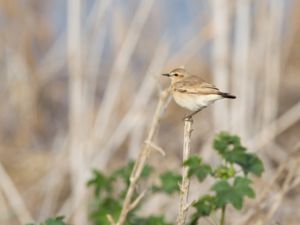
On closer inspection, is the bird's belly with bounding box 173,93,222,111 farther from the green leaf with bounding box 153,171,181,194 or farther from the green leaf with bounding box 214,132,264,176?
the green leaf with bounding box 153,171,181,194

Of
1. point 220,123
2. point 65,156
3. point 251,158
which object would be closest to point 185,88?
point 251,158

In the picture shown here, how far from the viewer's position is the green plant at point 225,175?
161cm

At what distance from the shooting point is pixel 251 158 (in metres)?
1.73

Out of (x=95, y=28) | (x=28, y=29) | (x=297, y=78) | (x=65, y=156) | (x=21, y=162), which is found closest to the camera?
(x=95, y=28)

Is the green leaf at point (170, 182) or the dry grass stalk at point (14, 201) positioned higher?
the dry grass stalk at point (14, 201)

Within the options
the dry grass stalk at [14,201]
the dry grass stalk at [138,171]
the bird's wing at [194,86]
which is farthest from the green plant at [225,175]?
the dry grass stalk at [14,201]

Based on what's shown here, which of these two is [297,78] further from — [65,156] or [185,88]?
[185,88]

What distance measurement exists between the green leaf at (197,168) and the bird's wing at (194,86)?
0.15 m

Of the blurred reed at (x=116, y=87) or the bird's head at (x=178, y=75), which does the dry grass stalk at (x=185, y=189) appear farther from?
the blurred reed at (x=116, y=87)

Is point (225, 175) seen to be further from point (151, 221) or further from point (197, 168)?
point (151, 221)

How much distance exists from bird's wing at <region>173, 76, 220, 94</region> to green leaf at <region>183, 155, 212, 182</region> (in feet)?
0.49

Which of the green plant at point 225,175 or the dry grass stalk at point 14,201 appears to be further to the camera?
the dry grass stalk at point 14,201

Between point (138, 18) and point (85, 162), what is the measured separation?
0.62 m

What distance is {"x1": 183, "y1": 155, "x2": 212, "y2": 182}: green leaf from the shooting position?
1.62 metres
